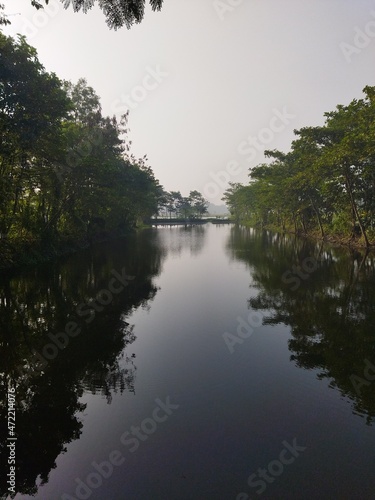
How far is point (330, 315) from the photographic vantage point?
31.7ft

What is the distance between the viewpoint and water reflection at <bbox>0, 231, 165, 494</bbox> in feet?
14.3

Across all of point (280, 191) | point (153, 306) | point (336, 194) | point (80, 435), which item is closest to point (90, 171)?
point (153, 306)

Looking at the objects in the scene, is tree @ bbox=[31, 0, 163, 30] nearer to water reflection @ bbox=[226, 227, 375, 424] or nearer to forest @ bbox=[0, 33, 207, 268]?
water reflection @ bbox=[226, 227, 375, 424]

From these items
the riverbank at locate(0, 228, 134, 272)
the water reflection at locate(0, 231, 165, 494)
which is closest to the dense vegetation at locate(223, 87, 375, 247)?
the water reflection at locate(0, 231, 165, 494)

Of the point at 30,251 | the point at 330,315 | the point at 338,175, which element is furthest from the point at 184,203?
the point at 330,315

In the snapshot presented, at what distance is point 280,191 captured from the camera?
1769 inches

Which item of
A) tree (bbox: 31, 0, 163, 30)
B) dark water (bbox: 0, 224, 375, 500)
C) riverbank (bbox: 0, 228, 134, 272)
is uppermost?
tree (bbox: 31, 0, 163, 30)

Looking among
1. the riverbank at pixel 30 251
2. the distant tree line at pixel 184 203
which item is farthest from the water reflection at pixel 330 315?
the distant tree line at pixel 184 203

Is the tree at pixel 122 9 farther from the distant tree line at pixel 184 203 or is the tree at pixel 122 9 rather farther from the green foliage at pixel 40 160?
the distant tree line at pixel 184 203

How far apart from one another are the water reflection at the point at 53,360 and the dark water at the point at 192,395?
3 cm

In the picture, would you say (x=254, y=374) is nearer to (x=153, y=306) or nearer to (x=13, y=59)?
(x=153, y=306)

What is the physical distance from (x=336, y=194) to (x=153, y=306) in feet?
85.8

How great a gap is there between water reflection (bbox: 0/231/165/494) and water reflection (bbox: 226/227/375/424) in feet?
13.6

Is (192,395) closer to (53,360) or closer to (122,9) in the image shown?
(53,360)
